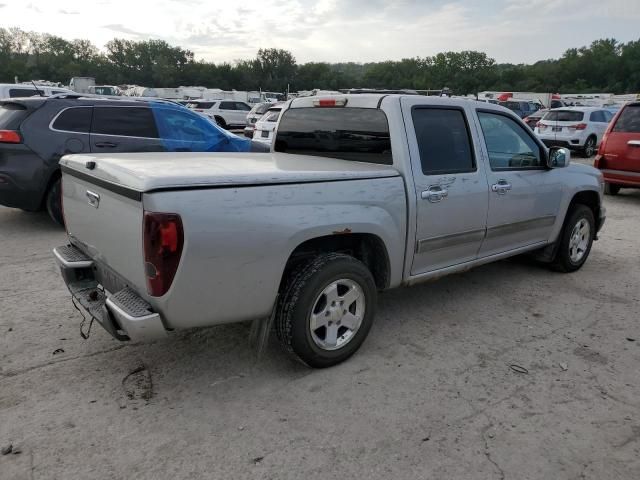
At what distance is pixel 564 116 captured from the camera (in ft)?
54.8

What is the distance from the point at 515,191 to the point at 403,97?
1.41m

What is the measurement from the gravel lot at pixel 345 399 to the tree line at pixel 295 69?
81787 mm

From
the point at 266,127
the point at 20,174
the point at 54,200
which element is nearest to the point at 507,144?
the point at 54,200

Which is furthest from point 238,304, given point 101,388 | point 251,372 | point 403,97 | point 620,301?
point 620,301

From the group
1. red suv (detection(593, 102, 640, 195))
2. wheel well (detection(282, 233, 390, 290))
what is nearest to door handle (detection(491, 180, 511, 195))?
wheel well (detection(282, 233, 390, 290))

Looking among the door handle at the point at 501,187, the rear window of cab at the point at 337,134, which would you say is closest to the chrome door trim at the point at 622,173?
the door handle at the point at 501,187

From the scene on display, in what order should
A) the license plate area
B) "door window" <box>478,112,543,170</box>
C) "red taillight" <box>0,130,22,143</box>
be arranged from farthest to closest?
"red taillight" <box>0,130,22,143</box> → "door window" <box>478,112,543,170</box> → the license plate area

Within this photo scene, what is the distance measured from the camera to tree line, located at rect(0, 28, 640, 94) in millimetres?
89812

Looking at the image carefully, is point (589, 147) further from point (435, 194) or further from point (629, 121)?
point (435, 194)

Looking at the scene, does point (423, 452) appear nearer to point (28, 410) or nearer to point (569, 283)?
point (28, 410)

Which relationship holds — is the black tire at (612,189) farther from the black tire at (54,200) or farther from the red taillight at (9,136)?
the red taillight at (9,136)

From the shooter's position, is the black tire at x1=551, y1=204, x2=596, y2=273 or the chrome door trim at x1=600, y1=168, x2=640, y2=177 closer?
the black tire at x1=551, y1=204, x2=596, y2=273

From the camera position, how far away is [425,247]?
380cm

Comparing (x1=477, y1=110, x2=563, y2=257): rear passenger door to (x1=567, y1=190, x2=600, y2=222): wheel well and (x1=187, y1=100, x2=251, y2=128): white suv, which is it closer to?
(x1=567, y1=190, x2=600, y2=222): wheel well
